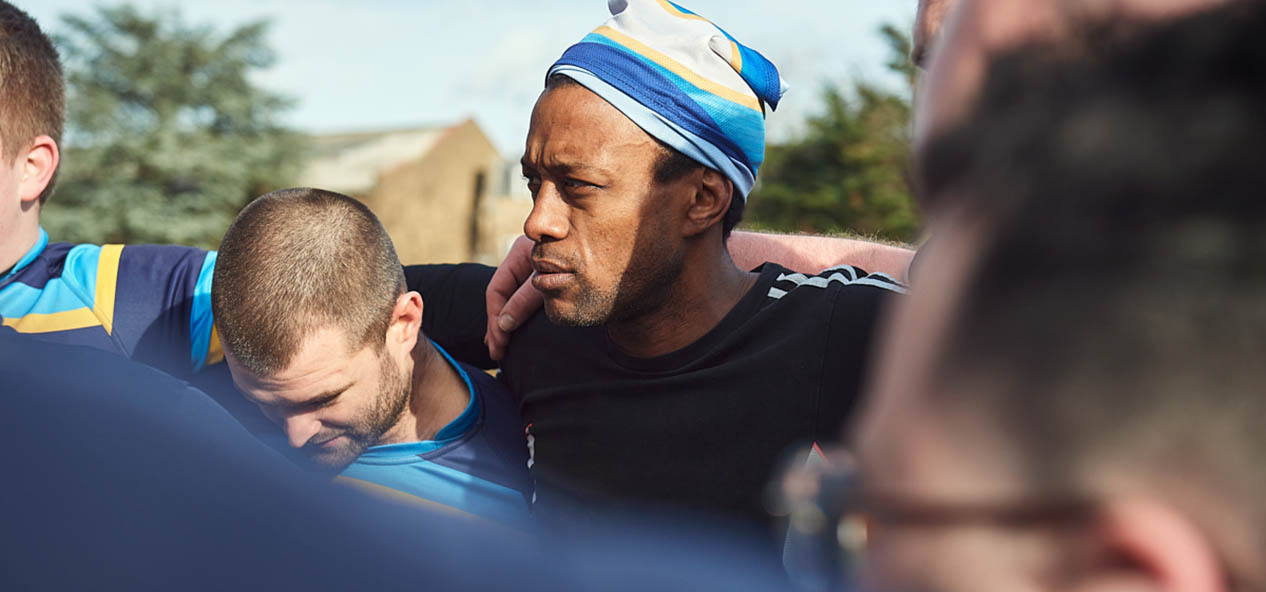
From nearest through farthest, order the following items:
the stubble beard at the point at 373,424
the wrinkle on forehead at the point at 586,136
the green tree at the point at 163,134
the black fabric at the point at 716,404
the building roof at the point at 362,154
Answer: the black fabric at the point at 716,404
the wrinkle on forehead at the point at 586,136
the stubble beard at the point at 373,424
the green tree at the point at 163,134
the building roof at the point at 362,154

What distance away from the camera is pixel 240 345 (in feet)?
9.62

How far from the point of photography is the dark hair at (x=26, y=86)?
3.00 m

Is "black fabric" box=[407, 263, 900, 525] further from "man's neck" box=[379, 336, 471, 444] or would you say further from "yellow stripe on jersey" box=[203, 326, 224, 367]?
"yellow stripe on jersey" box=[203, 326, 224, 367]

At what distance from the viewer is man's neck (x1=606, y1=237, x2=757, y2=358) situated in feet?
9.50

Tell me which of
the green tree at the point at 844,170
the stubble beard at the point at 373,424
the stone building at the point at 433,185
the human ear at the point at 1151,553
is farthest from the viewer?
the stone building at the point at 433,185

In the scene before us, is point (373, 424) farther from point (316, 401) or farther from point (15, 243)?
point (15, 243)

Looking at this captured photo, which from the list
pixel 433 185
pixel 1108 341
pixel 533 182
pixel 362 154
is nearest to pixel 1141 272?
pixel 1108 341

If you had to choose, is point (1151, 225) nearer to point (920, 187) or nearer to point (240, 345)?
point (920, 187)

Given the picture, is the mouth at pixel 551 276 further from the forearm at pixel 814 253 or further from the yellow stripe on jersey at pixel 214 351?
the yellow stripe on jersey at pixel 214 351

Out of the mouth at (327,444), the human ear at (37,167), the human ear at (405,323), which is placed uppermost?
the human ear at (37,167)

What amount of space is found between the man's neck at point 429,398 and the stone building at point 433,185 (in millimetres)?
34153

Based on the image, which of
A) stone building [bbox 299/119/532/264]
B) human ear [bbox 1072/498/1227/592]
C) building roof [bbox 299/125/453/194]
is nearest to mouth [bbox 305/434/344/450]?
human ear [bbox 1072/498/1227/592]

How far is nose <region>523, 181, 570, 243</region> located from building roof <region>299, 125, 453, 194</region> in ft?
110

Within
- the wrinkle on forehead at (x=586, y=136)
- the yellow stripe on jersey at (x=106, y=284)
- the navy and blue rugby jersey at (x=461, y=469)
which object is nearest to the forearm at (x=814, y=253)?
the wrinkle on forehead at (x=586, y=136)
